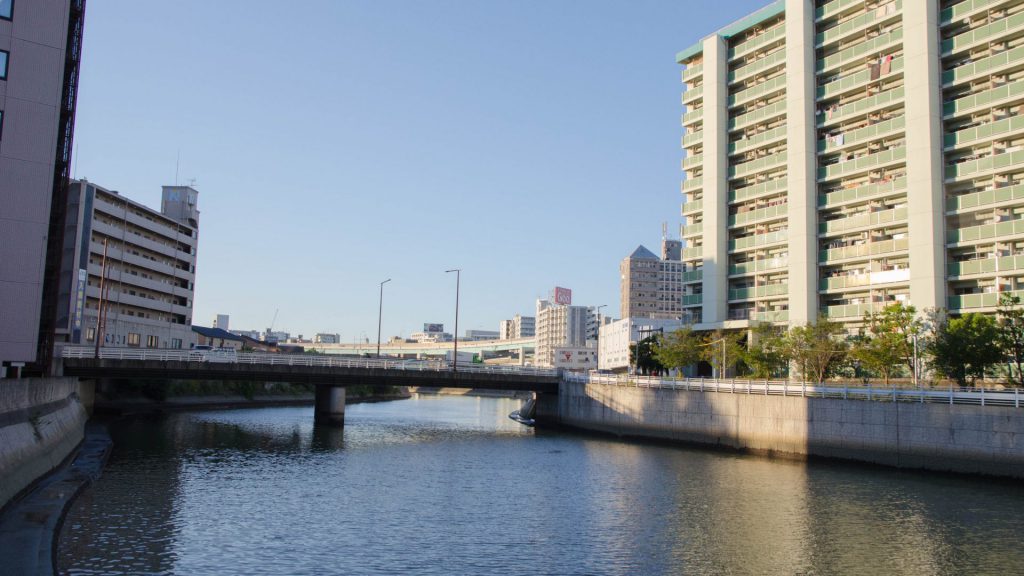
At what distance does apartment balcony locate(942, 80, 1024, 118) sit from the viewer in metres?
69.5

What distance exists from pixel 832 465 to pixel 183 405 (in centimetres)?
8211

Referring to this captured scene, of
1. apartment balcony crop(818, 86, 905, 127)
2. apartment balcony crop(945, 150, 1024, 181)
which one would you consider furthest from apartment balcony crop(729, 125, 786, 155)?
apartment balcony crop(945, 150, 1024, 181)

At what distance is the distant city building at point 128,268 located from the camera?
10612 centimetres

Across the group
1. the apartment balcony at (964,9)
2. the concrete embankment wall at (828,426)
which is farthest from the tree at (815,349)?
the apartment balcony at (964,9)

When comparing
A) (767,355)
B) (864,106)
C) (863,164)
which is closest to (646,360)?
(767,355)

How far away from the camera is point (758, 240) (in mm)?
91812

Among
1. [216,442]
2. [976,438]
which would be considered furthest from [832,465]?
[216,442]

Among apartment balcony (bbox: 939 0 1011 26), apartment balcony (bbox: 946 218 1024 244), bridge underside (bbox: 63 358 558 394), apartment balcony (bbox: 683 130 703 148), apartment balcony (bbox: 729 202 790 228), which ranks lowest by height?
bridge underside (bbox: 63 358 558 394)

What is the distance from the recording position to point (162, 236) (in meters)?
129

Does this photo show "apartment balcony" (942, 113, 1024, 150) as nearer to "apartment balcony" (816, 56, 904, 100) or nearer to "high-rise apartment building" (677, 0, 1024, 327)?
"high-rise apartment building" (677, 0, 1024, 327)

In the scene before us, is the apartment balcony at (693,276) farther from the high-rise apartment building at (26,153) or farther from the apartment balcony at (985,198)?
the high-rise apartment building at (26,153)

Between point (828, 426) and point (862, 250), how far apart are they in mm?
31677

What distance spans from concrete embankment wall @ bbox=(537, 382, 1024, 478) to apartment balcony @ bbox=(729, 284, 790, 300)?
23637 millimetres

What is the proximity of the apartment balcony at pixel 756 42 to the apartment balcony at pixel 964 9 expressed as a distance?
59.5 feet
